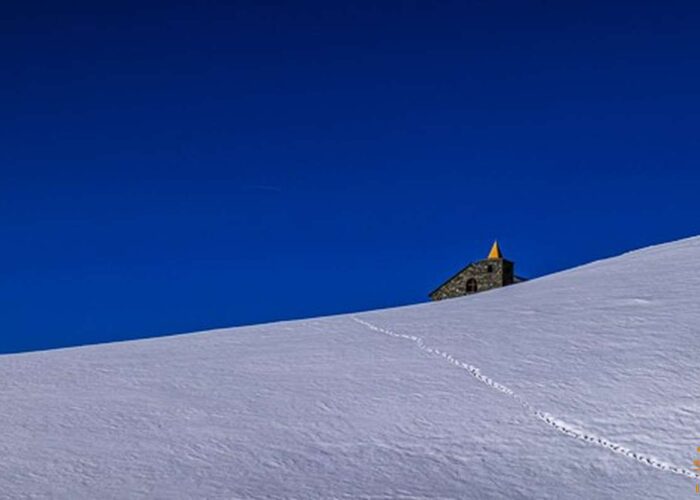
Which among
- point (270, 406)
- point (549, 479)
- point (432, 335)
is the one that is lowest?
point (549, 479)

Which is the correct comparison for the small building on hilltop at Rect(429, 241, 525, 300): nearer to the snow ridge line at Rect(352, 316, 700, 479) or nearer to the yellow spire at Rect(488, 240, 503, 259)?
the yellow spire at Rect(488, 240, 503, 259)

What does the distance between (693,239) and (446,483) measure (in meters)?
4.56

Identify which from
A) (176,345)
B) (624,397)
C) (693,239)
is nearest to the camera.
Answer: (624,397)

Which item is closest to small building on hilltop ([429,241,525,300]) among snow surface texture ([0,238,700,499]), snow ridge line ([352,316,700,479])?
snow surface texture ([0,238,700,499])

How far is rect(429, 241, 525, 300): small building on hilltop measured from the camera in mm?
19578

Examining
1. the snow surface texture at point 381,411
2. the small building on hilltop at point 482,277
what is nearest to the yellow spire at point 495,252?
the small building on hilltop at point 482,277

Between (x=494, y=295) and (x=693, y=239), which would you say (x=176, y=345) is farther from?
(x=693, y=239)

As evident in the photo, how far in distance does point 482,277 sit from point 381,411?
702 inches

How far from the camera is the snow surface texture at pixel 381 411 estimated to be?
1773mm

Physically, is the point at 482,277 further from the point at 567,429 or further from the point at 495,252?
the point at 567,429

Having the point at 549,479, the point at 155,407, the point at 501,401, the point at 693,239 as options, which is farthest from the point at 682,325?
the point at 693,239

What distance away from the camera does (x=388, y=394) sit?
96.0 inches

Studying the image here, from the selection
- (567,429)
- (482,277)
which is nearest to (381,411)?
(567,429)

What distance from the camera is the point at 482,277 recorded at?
19797 millimetres
